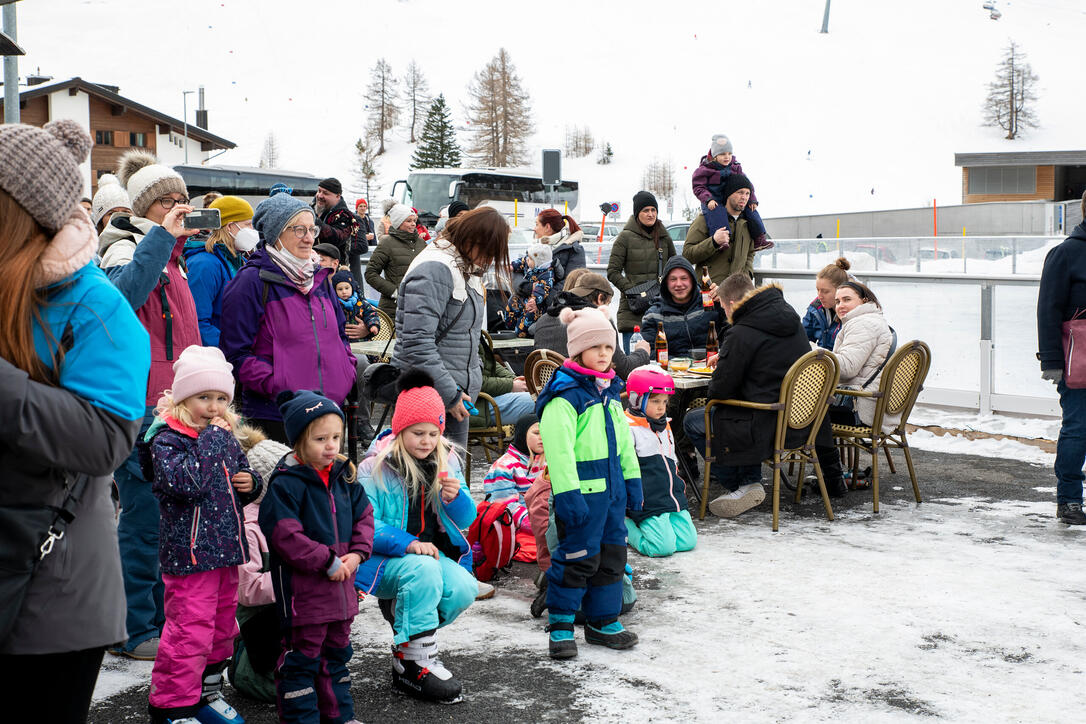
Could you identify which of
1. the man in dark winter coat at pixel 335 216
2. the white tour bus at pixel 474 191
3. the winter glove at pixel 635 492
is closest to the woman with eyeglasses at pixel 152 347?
the winter glove at pixel 635 492

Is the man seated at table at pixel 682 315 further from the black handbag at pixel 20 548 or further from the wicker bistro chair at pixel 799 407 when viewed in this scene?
the black handbag at pixel 20 548

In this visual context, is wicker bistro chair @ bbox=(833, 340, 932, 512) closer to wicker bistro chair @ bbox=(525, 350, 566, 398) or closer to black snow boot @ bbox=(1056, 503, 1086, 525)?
black snow boot @ bbox=(1056, 503, 1086, 525)

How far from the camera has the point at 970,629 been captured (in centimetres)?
467

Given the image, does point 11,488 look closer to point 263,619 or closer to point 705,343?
point 263,619

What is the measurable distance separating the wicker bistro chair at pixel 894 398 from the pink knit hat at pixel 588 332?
301cm

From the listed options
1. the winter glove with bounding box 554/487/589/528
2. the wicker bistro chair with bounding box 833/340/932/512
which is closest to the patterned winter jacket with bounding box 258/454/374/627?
the winter glove with bounding box 554/487/589/528

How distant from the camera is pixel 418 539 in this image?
406cm

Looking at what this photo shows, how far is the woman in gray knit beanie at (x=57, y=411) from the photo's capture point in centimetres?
190

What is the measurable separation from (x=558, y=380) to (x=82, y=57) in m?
140

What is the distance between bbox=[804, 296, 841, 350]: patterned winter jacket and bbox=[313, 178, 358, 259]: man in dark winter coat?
4574 mm

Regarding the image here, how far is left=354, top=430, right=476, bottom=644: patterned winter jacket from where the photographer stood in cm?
389

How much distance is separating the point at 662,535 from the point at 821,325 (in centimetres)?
287

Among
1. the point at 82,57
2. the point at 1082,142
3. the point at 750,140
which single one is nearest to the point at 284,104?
the point at 82,57

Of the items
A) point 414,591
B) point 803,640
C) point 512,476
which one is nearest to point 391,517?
point 414,591
